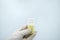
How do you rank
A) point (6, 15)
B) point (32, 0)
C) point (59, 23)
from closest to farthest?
point (59, 23), point (32, 0), point (6, 15)

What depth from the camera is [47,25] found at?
1.42 metres

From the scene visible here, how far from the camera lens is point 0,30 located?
5.23 feet

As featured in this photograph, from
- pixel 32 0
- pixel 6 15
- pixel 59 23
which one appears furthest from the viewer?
pixel 6 15

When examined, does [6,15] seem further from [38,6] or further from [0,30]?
[38,6]

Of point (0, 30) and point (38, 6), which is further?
point (0, 30)

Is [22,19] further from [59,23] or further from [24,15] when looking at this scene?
[59,23]

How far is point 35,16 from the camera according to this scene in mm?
1481

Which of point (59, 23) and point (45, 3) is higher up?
point (45, 3)

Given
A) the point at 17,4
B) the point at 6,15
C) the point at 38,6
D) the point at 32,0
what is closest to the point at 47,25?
the point at 38,6

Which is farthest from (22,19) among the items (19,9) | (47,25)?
(47,25)

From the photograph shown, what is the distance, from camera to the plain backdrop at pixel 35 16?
1.40 metres

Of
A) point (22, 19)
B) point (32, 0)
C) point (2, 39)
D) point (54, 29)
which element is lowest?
point (2, 39)

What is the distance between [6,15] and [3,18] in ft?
0.25

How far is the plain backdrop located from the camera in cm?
140
